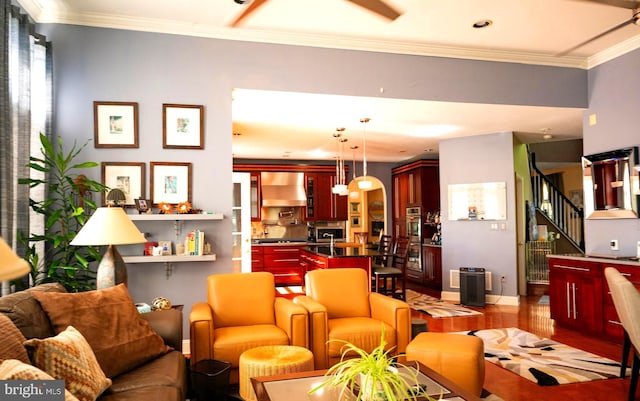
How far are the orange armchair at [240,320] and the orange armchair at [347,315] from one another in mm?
156

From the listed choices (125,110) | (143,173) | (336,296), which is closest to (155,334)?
(336,296)

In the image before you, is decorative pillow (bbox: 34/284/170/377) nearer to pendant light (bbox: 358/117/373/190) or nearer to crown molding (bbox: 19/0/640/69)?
crown molding (bbox: 19/0/640/69)

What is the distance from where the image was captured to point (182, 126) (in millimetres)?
4547

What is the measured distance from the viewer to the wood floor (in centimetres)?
337

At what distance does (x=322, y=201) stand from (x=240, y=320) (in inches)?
257

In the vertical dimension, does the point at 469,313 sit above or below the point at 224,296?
below

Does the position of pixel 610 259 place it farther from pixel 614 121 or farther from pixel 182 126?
pixel 182 126

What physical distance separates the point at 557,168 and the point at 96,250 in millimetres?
10952

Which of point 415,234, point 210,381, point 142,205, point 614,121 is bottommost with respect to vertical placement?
point 210,381

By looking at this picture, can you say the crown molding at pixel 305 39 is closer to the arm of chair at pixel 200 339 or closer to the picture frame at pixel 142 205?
the picture frame at pixel 142 205

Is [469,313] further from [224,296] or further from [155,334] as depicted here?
[155,334]

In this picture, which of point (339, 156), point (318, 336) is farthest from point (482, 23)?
point (339, 156)

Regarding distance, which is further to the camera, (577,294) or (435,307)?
(435,307)

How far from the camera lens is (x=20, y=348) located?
6.15 feet
